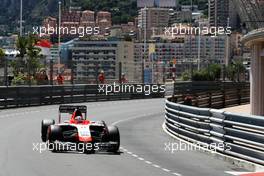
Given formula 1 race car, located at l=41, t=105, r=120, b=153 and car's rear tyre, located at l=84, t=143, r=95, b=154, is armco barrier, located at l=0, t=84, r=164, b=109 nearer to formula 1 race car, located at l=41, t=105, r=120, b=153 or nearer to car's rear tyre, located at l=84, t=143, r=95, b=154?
formula 1 race car, located at l=41, t=105, r=120, b=153

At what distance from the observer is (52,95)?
40625mm

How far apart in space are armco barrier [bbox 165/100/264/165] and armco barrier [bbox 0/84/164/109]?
16.4 m

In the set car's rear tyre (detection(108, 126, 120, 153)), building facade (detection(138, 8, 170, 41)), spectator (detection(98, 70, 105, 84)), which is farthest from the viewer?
building facade (detection(138, 8, 170, 41))

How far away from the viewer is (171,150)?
18750 mm

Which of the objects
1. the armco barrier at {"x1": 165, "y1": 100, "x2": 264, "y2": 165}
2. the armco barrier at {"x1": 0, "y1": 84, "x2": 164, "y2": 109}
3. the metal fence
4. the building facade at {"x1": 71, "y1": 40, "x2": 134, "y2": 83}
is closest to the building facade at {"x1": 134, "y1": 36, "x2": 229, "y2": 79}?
the building facade at {"x1": 71, "y1": 40, "x2": 134, "y2": 83}

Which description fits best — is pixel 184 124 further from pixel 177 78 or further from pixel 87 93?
pixel 177 78

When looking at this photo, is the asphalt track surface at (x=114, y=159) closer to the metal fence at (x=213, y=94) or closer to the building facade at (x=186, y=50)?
the metal fence at (x=213, y=94)

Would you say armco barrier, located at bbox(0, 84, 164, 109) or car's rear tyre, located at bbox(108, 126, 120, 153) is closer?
car's rear tyre, located at bbox(108, 126, 120, 153)

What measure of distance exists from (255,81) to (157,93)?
64.3 feet

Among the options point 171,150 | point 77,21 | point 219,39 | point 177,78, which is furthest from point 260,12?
point 77,21

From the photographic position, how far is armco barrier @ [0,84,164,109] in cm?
3673

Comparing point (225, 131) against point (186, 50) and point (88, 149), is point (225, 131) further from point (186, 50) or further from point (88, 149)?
point (186, 50)

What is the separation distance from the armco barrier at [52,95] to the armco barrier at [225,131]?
1638cm

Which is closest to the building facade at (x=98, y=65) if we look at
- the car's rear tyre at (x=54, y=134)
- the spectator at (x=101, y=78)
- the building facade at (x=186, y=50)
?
the spectator at (x=101, y=78)
